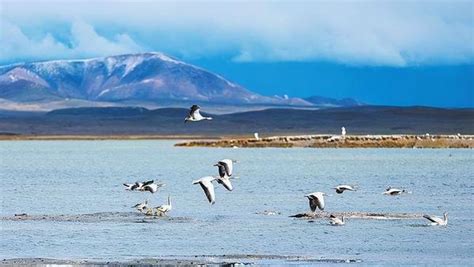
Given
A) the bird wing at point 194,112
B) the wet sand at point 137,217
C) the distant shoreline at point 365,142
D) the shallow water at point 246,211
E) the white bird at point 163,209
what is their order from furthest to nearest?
the distant shoreline at point 365,142 < the white bird at point 163,209 < the wet sand at point 137,217 < the bird wing at point 194,112 < the shallow water at point 246,211

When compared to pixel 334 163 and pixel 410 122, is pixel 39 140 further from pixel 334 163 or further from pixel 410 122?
pixel 334 163

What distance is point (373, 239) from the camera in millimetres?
21109

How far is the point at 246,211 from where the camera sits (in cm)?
2678

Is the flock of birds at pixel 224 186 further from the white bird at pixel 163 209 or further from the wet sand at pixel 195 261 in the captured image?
the wet sand at pixel 195 261

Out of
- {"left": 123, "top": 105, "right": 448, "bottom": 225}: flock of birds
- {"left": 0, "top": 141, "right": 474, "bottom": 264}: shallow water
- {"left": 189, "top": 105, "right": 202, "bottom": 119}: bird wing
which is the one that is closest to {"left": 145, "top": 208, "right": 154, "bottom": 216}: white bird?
{"left": 123, "top": 105, "right": 448, "bottom": 225}: flock of birds

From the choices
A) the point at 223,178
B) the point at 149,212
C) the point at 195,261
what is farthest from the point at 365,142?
the point at 195,261

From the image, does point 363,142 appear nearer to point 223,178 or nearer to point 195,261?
point 223,178

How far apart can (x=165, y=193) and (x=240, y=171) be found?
11363 mm

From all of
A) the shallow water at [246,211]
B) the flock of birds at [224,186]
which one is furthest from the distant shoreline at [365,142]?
the flock of birds at [224,186]

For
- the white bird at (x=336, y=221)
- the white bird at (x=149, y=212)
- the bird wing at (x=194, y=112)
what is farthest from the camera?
the white bird at (x=149, y=212)

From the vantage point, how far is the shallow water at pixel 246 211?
64.6 feet

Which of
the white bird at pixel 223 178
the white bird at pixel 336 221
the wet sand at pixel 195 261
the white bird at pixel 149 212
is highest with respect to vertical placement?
the white bird at pixel 223 178

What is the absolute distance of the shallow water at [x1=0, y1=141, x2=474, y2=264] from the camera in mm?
19703

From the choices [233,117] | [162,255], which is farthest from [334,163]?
[233,117]
